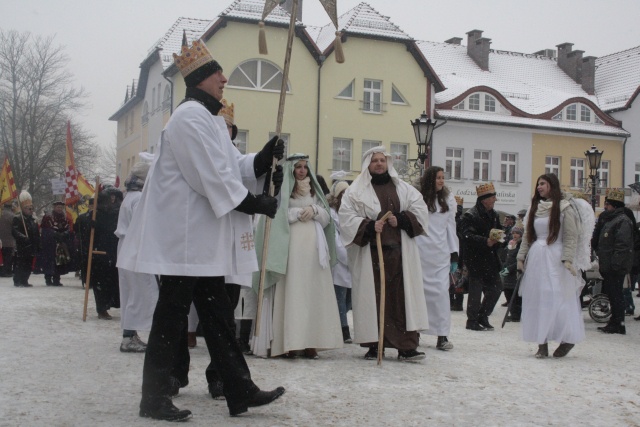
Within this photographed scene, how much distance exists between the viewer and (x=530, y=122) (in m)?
41.1

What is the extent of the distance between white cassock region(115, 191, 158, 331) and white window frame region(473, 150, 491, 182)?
108ft

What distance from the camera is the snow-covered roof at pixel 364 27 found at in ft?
126

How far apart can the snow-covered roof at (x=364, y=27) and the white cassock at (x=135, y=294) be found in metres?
30.0

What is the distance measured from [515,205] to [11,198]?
25.9 m

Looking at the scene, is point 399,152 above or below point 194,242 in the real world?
above

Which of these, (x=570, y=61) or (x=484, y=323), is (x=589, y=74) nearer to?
(x=570, y=61)

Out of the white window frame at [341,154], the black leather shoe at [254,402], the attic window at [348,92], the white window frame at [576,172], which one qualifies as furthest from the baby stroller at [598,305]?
the white window frame at [576,172]

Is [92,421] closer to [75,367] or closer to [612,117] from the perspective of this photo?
[75,367]

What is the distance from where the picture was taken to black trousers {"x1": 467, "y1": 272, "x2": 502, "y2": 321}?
455 inches

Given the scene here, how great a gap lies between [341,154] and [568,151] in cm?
1202

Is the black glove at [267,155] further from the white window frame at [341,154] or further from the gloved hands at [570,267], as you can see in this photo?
the white window frame at [341,154]

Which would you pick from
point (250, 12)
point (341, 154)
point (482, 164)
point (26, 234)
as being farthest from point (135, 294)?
point (482, 164)

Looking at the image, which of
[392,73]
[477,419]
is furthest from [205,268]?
[392,73]

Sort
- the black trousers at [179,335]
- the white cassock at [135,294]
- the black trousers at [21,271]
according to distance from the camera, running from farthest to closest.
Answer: the black trousers at [21,271], the white cassock at [135,294], the black trousers at [179,335]
